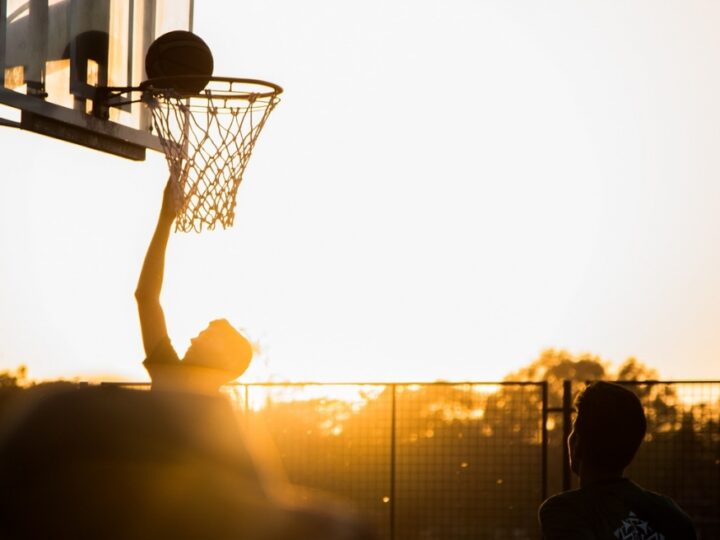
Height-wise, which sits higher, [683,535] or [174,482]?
[174,482]

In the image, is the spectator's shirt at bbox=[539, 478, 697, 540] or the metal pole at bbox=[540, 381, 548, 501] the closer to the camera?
the spectator's shirt at bbox=[539, 478, 697, 540]

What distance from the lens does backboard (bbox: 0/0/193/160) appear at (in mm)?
8953

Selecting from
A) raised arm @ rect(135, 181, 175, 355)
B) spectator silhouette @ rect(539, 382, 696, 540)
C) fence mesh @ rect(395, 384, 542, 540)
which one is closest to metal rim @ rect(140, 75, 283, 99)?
raised arm @ rect(135, 181, 175, 355)

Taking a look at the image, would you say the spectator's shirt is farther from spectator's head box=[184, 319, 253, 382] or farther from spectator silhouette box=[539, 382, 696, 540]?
spectator's head box=[184, 319, 253, 382]

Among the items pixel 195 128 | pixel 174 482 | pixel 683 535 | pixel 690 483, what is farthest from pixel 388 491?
pixel 174 482

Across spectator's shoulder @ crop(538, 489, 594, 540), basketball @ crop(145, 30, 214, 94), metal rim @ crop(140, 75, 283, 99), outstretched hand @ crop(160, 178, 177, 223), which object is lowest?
spectator's shoulder @ crop(538, 489, 594, 540)

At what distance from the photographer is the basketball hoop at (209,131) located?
9.55 m

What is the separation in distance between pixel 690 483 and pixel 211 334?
8.59 m

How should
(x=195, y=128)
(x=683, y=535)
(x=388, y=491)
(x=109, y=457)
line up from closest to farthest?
(x=109, y=457), (x=683, y=535), (x=195, y=128), (x=388, y=491)

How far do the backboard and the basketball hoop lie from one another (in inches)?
14.2

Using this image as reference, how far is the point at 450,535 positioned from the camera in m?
13.4

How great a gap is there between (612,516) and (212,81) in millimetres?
5888

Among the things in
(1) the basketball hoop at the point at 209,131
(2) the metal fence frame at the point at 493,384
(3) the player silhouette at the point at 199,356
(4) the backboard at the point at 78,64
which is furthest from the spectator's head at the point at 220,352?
(2) the metal fence frame at the point at 493,384

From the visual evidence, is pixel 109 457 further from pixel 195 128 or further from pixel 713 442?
pixel 713 442
